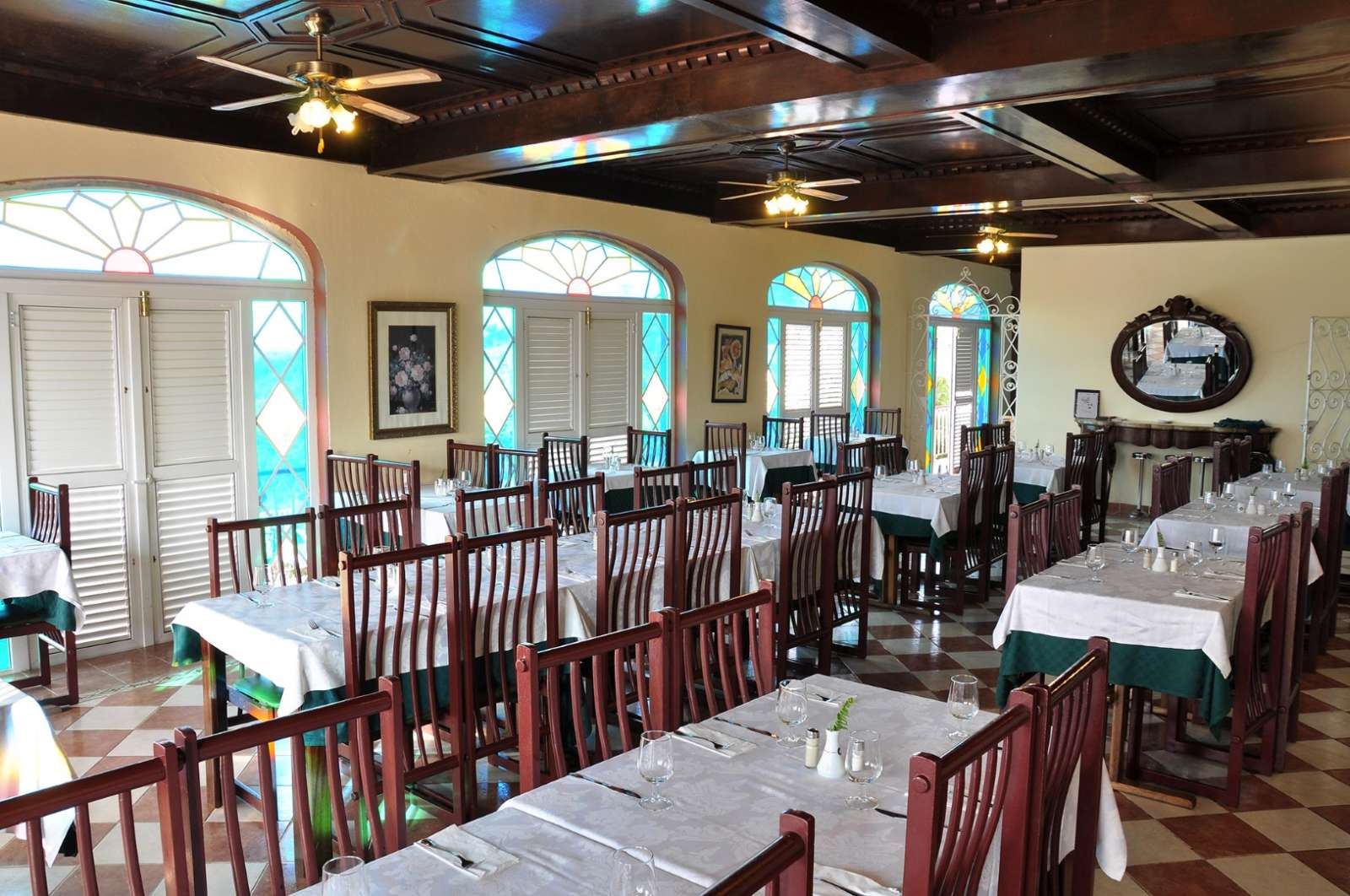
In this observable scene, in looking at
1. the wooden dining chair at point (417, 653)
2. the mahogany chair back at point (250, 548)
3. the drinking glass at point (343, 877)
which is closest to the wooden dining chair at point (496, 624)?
the wooden dining chair at point (417, 653)

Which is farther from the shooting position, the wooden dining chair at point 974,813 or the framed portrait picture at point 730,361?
the framed portrait picture at point 730,361

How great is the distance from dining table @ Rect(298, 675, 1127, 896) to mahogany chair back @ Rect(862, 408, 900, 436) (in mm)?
8154

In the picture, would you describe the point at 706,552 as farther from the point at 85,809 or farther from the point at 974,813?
the point at 85,809

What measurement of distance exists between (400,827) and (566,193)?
6585 mm

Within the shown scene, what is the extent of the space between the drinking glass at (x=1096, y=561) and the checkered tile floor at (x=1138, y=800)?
84cm

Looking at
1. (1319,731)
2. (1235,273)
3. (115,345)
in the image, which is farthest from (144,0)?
(1235,273)

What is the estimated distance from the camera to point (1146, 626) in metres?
3.93

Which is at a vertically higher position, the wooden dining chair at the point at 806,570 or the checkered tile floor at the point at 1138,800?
the wooden dining chair at the point at 806,570

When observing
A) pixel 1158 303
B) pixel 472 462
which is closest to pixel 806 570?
pixel 472 462

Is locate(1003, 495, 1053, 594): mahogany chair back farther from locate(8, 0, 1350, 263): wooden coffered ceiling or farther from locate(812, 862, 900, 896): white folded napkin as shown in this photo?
locate(812, 862, 900, 896): white folded napkin

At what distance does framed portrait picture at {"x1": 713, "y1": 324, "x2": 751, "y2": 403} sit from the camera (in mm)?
9617

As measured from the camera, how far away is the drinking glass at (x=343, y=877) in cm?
160

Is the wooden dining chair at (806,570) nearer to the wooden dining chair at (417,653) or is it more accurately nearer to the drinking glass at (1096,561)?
the drinking glass at (1096,561)

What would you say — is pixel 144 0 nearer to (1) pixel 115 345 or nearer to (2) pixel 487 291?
(1) pixel 115 345
